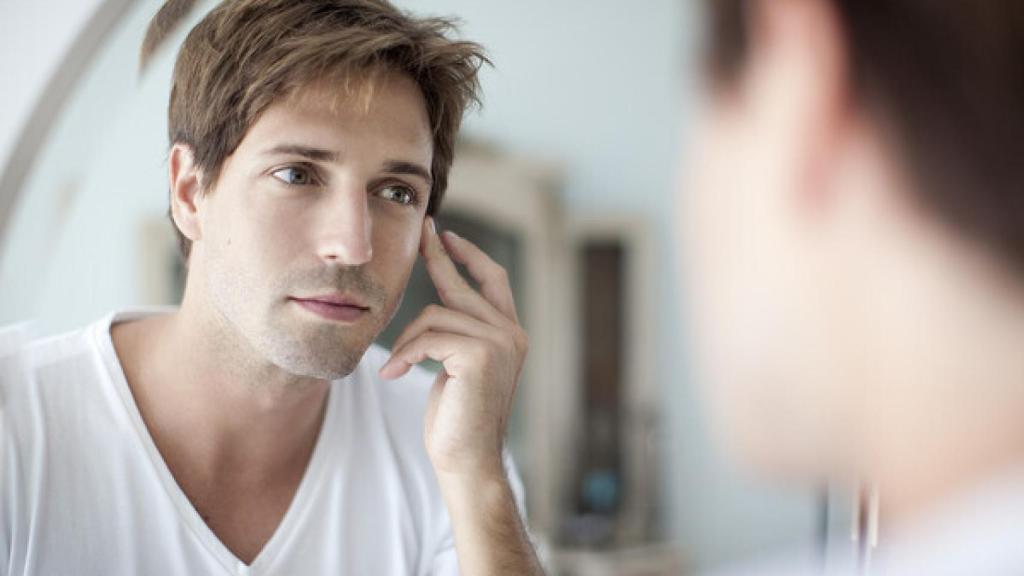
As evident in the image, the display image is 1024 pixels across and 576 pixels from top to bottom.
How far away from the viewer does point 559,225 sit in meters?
0.56

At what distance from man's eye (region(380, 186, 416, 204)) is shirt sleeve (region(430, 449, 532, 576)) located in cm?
19

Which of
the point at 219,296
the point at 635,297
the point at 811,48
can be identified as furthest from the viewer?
the point at 219,296

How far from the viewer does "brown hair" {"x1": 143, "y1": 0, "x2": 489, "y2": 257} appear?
55 centimetres

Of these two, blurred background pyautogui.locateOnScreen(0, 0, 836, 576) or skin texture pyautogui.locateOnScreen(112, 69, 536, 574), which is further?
skin texture pyautogui.locateOnScreen(112, 69, 536, 574)

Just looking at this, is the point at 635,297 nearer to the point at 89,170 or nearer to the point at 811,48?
the point at 811,48

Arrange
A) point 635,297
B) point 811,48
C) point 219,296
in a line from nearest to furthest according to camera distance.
→ point 811,48 < point 635,297 < point 219,296

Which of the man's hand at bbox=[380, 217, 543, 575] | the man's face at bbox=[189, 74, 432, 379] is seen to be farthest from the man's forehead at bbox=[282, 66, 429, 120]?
the man's hand at bbox=[380, 217, 543, 575]

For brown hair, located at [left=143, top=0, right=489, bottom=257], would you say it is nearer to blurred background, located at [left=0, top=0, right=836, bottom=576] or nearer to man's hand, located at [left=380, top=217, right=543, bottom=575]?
blurred background, located at [left=0, top=0, right=836, bottom=576]

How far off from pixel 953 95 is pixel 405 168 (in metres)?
0.35

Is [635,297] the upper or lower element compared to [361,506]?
upper

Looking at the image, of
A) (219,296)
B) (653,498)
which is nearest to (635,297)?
(653,498)

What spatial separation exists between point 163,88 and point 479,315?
0.25 m

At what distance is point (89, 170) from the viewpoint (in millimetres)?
554

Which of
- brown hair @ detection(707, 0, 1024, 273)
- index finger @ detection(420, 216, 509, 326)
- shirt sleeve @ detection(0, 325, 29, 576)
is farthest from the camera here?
index finger @ detection(420, 216, 509, 326)
